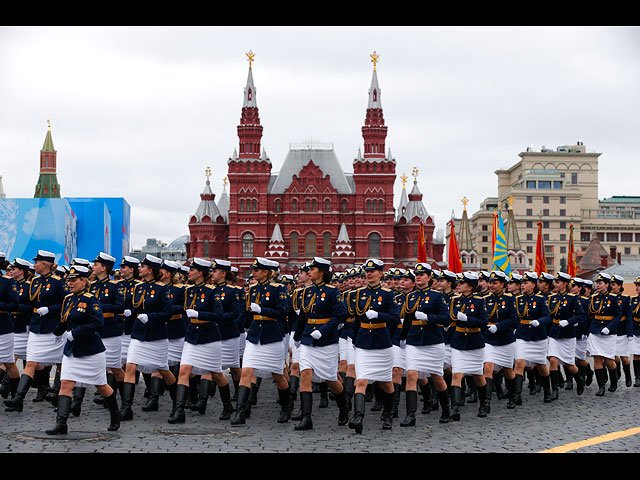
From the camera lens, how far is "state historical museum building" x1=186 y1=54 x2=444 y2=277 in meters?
82.3

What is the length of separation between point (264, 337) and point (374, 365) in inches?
55.6

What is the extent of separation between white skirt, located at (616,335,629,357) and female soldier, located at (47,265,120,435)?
988cm

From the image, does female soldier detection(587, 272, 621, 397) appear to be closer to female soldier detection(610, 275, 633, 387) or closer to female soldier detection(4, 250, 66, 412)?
female soldier detection(610, 275, 633, 387)

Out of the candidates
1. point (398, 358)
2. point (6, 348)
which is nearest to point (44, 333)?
point (6, 348)

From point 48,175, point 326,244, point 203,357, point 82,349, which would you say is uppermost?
point 48,175

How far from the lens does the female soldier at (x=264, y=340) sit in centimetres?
1076

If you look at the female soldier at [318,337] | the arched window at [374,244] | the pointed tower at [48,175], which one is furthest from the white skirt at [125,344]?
the pointed tower at [48,175]

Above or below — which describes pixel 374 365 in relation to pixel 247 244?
below

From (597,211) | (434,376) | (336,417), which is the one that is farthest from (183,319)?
(597,211)

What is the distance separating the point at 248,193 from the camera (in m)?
83.4

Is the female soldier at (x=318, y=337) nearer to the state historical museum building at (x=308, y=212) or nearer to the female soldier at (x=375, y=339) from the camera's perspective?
the female soldier at (x=375, y=339)

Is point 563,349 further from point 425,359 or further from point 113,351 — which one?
point 113,351

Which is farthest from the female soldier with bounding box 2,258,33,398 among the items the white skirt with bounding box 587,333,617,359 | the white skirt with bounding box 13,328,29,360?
the white skirt with bounding box 587,333,617,359

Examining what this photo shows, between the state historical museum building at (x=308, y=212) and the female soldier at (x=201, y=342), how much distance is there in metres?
68.8
